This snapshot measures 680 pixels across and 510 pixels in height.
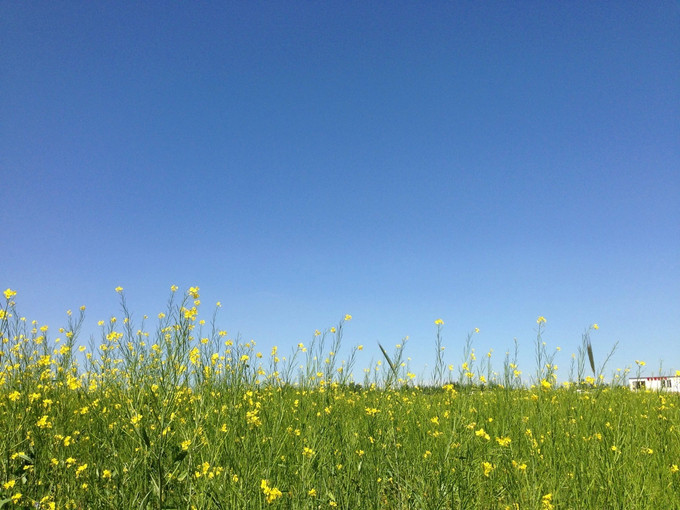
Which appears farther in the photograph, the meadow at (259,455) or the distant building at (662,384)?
the distant building at (662,384)

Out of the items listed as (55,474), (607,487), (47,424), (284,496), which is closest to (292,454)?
(284,496)

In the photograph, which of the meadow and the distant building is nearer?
the meadow

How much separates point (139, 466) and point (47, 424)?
1.36m

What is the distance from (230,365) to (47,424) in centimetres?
146

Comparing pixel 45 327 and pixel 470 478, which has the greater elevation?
pixel 45 327

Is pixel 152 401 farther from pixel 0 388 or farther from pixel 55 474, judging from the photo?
pixel 0 388

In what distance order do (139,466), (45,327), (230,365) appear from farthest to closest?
(45,327), (230,365), (139,466)

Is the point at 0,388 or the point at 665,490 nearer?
the point at 665,490

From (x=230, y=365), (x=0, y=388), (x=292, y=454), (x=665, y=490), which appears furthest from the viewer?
(x=0, y=388)

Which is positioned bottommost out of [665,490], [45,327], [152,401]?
[665,490]

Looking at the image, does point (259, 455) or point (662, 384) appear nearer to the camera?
point (259, 455)

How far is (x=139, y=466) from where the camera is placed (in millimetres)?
2514

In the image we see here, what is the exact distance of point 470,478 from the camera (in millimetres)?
2932

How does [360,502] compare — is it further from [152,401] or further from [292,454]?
[152,401]
